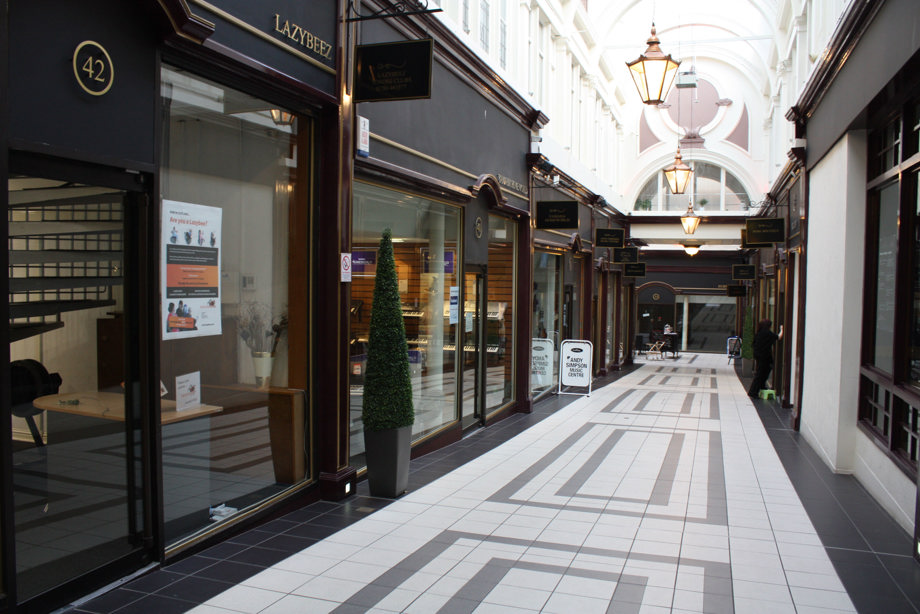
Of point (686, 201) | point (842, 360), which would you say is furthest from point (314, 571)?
point (686, 201)

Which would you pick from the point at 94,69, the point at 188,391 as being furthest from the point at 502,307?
the point at 94,69

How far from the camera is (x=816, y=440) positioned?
888 cm

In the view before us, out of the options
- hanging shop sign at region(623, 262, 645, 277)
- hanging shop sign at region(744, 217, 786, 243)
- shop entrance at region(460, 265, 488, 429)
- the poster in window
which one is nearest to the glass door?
shop entrance at region(460, 265, 488, 429)

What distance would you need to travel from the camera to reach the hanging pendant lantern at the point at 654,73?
7.69 m

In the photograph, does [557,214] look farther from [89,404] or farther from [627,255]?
[89,404]

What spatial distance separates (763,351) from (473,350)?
7009 mm

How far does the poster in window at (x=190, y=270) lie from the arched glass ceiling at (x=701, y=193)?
75.9 ft

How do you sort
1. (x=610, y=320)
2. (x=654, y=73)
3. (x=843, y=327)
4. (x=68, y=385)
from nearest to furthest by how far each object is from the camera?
(x=68, y=385), (x=843, y=327), (x=654, y=73), (x=610, y=320)

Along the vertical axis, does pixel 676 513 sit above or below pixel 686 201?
below

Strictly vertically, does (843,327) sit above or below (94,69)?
below

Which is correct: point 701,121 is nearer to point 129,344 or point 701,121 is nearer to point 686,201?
point 686,201

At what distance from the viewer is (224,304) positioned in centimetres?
522

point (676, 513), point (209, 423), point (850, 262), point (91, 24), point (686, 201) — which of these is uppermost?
point (686, 201)

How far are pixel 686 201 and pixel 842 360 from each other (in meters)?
19.6
